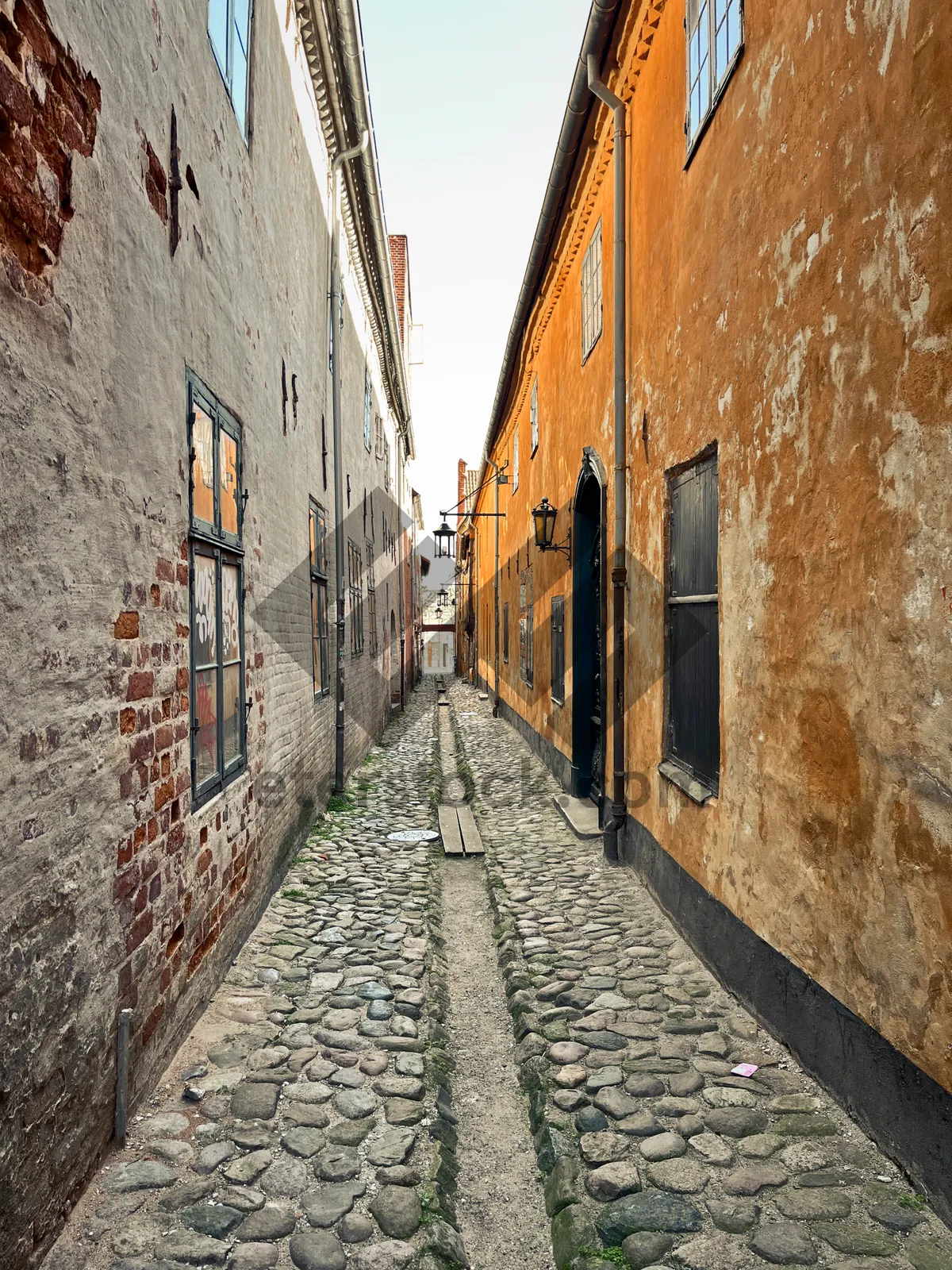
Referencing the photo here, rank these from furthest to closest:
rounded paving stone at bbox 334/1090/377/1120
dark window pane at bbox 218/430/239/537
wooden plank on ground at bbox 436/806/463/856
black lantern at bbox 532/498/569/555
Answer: black lantern at bbox 532/498/569/555
wooden plank on ground at bbox 436/806/463/856
dark window pane at bbox 218/430/239/537
rounded paving stone at bbox 334/1090/377/1120

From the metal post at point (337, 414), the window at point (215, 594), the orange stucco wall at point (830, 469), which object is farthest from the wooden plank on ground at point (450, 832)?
the window at point (215, 594)

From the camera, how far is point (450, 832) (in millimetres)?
7250

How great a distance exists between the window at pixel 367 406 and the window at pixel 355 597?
78.2 inches

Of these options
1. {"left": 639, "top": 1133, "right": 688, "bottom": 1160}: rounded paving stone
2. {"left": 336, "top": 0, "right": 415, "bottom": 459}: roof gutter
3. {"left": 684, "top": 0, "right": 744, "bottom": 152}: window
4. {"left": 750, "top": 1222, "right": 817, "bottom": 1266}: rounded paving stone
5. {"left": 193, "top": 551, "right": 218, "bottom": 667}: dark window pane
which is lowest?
{"left": 639, "top": 1133, "right": 688, "bottom": 1160}: rounded paving stone

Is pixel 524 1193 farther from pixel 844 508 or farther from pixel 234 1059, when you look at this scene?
pixel 844 508

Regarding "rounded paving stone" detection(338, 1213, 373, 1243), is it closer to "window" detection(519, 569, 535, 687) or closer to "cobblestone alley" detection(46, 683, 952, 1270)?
"cobblestone alley" detection(46, 683, 952, 1270)

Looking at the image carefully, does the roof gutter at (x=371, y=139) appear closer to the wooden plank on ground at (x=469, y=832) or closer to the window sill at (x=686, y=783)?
the window sill at (x=686, y=783)

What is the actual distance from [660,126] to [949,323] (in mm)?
3871

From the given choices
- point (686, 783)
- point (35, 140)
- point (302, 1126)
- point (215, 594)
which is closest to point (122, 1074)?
point (302, 1126)

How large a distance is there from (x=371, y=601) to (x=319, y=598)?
5719 mm

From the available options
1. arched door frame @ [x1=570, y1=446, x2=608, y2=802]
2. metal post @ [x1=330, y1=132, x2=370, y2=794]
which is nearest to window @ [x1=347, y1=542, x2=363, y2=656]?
metal post @ [x1=330, y1=132, x2=370, y2=794]

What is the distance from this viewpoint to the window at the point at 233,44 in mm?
4102

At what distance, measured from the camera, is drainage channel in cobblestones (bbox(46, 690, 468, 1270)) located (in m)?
2.23

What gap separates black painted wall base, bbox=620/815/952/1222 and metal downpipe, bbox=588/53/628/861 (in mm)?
1678
